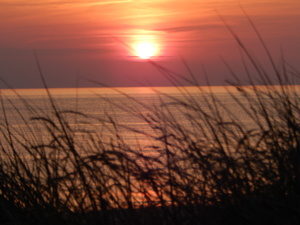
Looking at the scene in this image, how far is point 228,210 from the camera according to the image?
2.43 meters

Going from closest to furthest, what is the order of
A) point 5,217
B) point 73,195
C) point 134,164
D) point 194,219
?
point 194,219 < point 134,164 < point 73,195 < point 5,217

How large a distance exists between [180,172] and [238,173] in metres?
0.32

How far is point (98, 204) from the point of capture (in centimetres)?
271

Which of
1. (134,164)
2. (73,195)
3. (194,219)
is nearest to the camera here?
(194,219)

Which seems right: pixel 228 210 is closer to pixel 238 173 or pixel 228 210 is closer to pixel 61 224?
pixel 238 173

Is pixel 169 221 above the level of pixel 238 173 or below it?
below

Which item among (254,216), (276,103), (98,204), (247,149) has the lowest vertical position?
(254,216)

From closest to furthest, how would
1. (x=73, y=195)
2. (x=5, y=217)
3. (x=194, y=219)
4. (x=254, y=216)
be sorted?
(x=254, y=216) → (x=194, y=219) → (x=73, y=195) → (x=5, y=217)

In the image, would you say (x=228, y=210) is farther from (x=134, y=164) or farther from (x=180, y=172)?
(x=134, y=164)

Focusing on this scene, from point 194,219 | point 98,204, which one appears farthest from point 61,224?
point 194,219

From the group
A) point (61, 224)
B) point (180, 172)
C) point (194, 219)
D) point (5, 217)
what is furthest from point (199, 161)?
point (5, 217)

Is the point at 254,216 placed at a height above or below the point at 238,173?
below

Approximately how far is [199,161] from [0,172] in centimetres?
127

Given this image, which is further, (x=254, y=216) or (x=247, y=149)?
(x=247, y=149)
